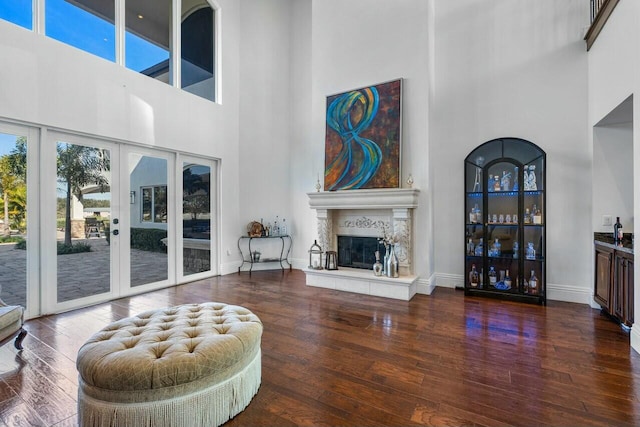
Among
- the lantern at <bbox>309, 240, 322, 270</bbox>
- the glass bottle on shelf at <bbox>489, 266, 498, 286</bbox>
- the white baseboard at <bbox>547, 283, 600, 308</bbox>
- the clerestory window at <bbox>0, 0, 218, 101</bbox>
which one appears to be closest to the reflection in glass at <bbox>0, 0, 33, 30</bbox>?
the clerestory window at <bbox>0, 0, 218, 101</bbox>

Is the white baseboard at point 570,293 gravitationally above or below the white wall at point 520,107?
→ below

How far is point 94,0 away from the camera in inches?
170

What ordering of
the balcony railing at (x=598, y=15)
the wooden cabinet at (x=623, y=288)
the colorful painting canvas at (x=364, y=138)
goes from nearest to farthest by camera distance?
1. the wooden cabinet at (x=623, y=288)
2. the balcony railing at (x=598, y=15)
3. the colorful painting canvas at (x=364, y=138)

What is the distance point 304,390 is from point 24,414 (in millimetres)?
1757

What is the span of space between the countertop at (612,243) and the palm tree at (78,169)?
248 inches

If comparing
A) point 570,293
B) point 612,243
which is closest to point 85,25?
point 612,243

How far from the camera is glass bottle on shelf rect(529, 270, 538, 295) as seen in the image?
4254mm

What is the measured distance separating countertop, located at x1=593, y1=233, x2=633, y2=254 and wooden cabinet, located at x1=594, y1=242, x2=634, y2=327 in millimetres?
22

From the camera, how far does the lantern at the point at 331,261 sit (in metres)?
5.14

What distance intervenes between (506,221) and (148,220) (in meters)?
5.46

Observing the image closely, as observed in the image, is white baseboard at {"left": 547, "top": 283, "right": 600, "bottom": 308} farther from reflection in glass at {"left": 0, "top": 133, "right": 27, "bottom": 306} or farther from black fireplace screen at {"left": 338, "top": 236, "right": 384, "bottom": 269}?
reflection in glass at {"left": 0, "top": 133, "right": 27, "bottom": 306}

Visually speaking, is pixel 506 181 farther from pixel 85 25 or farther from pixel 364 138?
pixel 85 25

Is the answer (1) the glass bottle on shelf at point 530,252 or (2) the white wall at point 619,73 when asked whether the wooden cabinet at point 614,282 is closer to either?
(2) the white wall at point 619,73

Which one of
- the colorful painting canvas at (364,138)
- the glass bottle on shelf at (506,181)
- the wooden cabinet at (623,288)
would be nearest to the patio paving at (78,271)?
the colorful painting canvas at (364,138)
